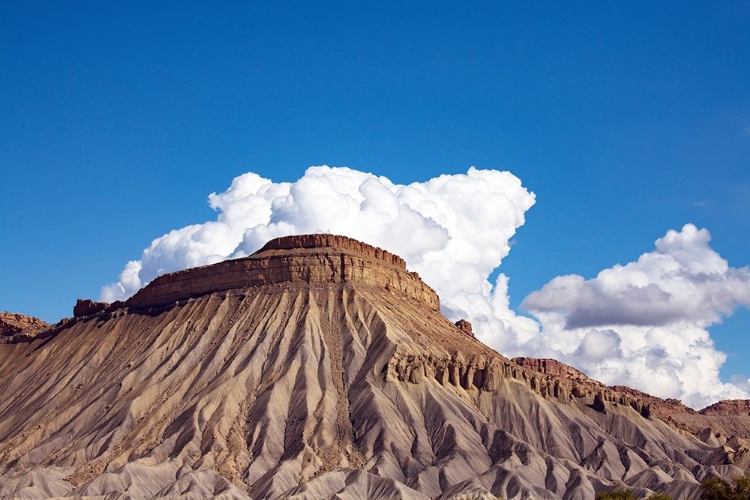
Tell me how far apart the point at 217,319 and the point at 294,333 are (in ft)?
46.3

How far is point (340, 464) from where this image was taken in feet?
477

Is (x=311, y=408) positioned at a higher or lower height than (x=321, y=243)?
lower

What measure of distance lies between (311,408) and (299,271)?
31.7m

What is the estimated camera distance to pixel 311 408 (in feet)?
505

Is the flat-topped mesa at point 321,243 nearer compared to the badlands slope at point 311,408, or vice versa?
the badlands slope at point 311,408

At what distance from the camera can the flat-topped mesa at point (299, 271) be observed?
593ft

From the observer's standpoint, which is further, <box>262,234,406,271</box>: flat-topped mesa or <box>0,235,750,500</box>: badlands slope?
<box>262,234,406,271</box>: flat-topped mesa

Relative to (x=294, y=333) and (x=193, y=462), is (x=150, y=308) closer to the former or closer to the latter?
(x=294, y=333)

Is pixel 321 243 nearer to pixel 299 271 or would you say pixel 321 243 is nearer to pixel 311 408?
pixel 299 271

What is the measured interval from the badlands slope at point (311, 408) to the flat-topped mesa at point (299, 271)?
30cm

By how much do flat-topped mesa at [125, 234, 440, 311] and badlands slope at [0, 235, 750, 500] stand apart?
0.30m

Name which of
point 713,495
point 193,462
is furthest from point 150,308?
point 713,495

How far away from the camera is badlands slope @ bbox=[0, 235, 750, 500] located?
14388 cm

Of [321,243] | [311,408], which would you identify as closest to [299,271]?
[321,243]
